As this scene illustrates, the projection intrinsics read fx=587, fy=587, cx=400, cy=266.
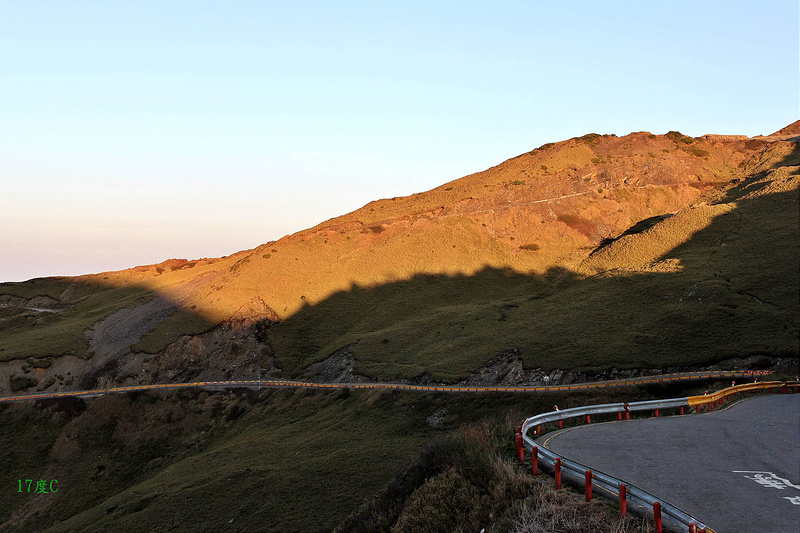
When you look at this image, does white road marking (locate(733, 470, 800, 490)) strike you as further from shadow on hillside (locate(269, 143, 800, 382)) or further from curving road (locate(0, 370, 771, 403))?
shadow on hillside (locate(269, 143, 800, 382))

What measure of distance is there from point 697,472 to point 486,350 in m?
40.4

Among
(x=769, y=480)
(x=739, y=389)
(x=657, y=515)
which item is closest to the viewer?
(x=657, y=515)

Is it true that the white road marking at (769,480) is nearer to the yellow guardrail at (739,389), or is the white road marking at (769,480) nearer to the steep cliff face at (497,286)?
the yellow guardrail at (739,389)

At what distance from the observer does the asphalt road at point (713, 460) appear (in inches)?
520

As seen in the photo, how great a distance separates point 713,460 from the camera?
58.9 feet

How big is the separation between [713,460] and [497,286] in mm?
71437

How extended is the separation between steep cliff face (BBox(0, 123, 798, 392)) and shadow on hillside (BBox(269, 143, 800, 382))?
27 centimetres

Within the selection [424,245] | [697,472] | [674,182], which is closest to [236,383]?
[424,245]

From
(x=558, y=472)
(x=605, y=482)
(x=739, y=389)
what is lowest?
(x=739, y=389)

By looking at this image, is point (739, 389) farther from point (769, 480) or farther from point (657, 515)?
point (657, 515)

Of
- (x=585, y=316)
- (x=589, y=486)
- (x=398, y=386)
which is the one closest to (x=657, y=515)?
(x=589, y=486)

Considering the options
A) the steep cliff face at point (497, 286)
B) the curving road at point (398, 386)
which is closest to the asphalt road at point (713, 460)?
the curving road at point (398, 386)

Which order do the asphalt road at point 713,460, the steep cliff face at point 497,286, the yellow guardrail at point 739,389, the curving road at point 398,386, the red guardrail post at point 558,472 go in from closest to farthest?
the asphalt road at point 713,460
the red guardrail post at point 558,472
the yellow guardrail at point 739,389
the curving road at point 398,386
the steep cliff face at point 497,286

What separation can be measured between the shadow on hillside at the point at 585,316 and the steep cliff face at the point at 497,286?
10.7 inches
